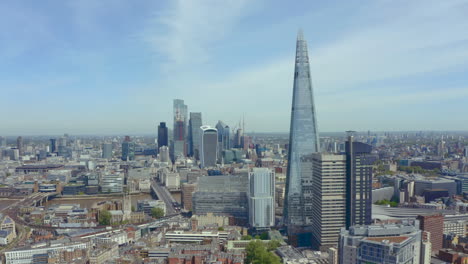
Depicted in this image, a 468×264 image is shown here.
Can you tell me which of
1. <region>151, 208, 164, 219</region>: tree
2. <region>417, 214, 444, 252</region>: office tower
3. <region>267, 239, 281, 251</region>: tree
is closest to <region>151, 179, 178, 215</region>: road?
<region>151, 208, 164, 219</region>: tree

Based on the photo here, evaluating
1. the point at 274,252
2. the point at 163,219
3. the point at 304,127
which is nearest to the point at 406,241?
the point at 274,252

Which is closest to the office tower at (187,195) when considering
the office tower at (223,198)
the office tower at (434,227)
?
the office tower at (223,198)

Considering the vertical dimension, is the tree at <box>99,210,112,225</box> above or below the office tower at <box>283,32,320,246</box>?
below

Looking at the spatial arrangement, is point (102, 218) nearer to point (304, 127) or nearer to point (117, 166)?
point (304, 127)

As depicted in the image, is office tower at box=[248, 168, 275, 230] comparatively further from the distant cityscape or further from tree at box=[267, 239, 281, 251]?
tree at box=[267, 239, 281, 251]

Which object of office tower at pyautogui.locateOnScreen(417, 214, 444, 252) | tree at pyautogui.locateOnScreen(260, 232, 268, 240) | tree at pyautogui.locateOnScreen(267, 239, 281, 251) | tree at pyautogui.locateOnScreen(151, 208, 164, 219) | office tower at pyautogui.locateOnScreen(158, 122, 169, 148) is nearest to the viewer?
office tower at pyautogui.locateOnScreen(417, 214, 444, 252)

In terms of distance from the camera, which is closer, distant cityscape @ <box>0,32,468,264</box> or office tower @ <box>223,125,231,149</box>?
distant cityscape @ <box>0,32,468,264</box>

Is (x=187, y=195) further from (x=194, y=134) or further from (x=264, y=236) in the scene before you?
(x=194, y=134)
